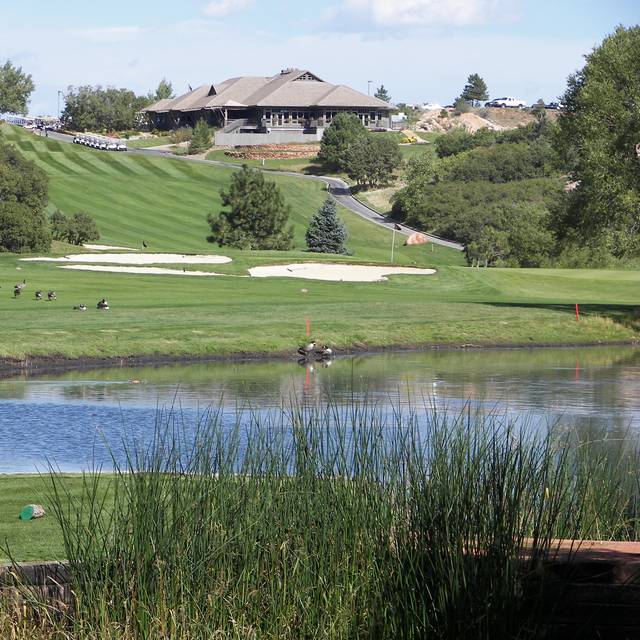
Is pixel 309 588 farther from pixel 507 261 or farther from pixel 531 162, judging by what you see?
pixel 531 162

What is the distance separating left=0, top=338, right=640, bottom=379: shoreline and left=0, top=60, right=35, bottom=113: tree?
127 metres

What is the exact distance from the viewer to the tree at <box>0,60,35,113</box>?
154m

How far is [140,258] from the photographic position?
53.0 m

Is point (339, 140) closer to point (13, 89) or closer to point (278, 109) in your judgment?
point (278, 109)

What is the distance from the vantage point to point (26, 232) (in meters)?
57.9

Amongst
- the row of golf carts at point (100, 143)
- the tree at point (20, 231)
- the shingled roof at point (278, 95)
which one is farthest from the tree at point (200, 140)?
the tree at point (20, 231)

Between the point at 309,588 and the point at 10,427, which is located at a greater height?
the point at 309,588

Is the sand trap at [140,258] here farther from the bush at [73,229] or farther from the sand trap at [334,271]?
the bush at [73,229]

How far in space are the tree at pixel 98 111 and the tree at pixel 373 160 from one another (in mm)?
48416

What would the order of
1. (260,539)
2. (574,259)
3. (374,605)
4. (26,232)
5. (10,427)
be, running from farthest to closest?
(574,259) → (26,232) → (10,427) → (260,539) → (374,605)

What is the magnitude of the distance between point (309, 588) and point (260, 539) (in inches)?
21.2

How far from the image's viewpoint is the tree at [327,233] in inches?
3031

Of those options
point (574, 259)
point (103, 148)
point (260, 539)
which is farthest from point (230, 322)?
point (103, 148)

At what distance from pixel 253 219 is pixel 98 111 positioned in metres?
78.8
